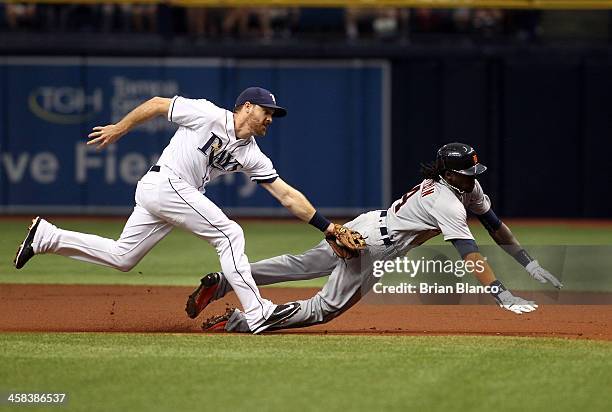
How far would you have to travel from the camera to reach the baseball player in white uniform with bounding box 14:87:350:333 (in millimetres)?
7922

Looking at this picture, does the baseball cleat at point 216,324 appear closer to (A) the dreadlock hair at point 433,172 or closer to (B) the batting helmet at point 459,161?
(A) the dreadlock hair at point 433,172

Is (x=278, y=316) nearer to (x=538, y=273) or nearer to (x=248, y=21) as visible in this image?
(x=538, y=273)

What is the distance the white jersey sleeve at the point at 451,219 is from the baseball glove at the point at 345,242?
56 cm

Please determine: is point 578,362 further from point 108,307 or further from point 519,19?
point 519,19

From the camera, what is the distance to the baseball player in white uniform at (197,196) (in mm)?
7922

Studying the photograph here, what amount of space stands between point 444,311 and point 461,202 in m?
1.98

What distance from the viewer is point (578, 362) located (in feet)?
23.4

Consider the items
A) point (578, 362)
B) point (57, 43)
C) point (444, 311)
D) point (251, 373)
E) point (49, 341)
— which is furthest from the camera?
point (57, 43)

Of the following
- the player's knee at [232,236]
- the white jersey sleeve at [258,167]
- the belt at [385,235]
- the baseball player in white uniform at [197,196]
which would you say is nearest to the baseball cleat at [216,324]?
the baseball player in white uniform at [197,196]

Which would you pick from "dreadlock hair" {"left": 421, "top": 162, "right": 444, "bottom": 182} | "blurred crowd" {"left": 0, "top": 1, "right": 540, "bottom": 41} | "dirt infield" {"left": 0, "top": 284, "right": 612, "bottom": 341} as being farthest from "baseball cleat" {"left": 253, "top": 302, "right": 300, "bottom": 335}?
"blurred crowd" {"left": 0, "top": 1, "right": 540, "bottom": 41}

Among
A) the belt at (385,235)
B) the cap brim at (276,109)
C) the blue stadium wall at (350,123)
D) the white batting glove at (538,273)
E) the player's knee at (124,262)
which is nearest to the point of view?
the cap brim at (276,109)

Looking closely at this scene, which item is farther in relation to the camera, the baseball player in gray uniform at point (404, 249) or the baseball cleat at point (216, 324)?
the baseball cleat at point (216, 324)

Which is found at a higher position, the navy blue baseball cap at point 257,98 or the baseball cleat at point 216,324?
the navy blue baseball cap at point 257,98

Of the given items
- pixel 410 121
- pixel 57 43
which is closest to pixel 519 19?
pixel 410 121
